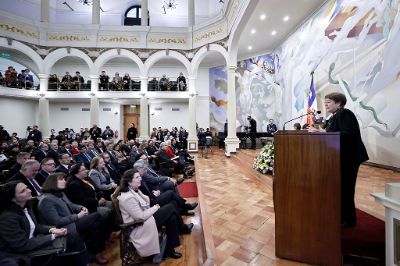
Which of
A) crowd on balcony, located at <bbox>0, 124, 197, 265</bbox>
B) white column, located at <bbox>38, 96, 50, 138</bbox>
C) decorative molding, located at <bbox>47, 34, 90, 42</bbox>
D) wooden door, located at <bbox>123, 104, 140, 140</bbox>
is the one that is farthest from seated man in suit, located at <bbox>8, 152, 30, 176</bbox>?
wooden door, located at <bbox>123, 104, 140, 140</bbox>

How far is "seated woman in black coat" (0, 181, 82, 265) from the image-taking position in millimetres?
1749

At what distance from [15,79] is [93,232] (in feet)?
40.3

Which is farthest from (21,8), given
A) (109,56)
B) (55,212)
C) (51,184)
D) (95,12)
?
(55,212)

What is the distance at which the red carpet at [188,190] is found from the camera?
5.48 m

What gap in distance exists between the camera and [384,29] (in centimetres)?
476

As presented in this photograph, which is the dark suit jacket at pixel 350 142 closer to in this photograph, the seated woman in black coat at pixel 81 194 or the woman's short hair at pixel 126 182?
the woman's short hair at pixel 126 182

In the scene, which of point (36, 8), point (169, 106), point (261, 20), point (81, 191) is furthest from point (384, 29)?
point (36, 8)

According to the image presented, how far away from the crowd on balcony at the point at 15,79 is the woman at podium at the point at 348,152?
1391 cm

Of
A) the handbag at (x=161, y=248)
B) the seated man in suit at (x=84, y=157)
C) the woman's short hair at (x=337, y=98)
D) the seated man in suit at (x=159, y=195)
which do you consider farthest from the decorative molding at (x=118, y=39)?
the woman's short hair at (x=337, y=98)

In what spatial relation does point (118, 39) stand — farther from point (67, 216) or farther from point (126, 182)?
point (67, 216)

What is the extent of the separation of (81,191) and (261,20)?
27.3 feet

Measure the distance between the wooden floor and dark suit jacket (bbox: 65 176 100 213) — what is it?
2.33ft

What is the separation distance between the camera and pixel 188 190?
5.75 metres

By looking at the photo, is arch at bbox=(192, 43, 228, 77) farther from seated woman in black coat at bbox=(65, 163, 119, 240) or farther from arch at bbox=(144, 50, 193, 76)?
seated woman in black coat at bbox=(65, 163, 119, 240)
